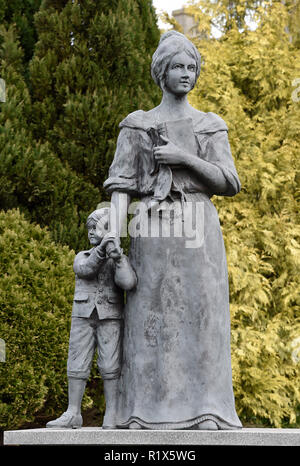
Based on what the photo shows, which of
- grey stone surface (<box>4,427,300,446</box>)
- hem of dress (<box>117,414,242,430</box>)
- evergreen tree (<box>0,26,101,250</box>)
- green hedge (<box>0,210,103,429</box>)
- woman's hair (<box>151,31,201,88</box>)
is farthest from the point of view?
evergreen tree (<box>0,26,101,250</box>)

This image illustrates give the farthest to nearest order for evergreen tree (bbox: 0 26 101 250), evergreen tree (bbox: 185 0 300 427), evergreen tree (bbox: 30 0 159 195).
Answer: evergreen tree (bbox: 185 0 300 427) → evergreen tree (bbox: 30 0 159 195) → evergreen tree (bbox: 0 26 101 250)

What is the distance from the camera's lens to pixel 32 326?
27.3ft

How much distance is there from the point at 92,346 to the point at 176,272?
79cm

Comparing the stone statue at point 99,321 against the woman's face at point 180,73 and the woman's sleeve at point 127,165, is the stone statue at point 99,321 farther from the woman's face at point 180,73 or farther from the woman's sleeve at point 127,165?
the woman's face at point 180,73

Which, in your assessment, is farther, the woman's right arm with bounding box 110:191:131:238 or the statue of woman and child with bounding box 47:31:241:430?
the woman's right arm with bounding box 110:191:131:238

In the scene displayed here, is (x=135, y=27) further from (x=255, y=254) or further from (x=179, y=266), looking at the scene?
(x=179, y=266)

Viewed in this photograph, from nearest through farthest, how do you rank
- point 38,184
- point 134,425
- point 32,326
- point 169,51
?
point 134,425 < point 169,51 < point 32,326 < point 38,184

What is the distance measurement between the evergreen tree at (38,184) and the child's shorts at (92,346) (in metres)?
4.66

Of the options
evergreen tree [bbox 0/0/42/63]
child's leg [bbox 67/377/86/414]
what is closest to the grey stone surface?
child's leg [bbox 67/377/86/414]

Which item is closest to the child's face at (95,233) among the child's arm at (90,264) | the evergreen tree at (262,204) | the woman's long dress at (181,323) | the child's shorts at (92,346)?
the child's arm at (90,264)

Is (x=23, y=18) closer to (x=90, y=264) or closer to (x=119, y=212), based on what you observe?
(x=119, y=212)

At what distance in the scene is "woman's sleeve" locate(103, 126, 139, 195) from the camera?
210 inches

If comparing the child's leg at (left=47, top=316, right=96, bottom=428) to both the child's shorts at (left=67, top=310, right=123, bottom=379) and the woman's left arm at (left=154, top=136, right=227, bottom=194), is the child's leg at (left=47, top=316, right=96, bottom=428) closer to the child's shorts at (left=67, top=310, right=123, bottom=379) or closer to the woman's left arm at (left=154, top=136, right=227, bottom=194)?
the child's shorts at (left=67, top=310, right=123, bottom=379)

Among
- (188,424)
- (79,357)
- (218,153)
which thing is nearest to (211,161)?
(218,153)
